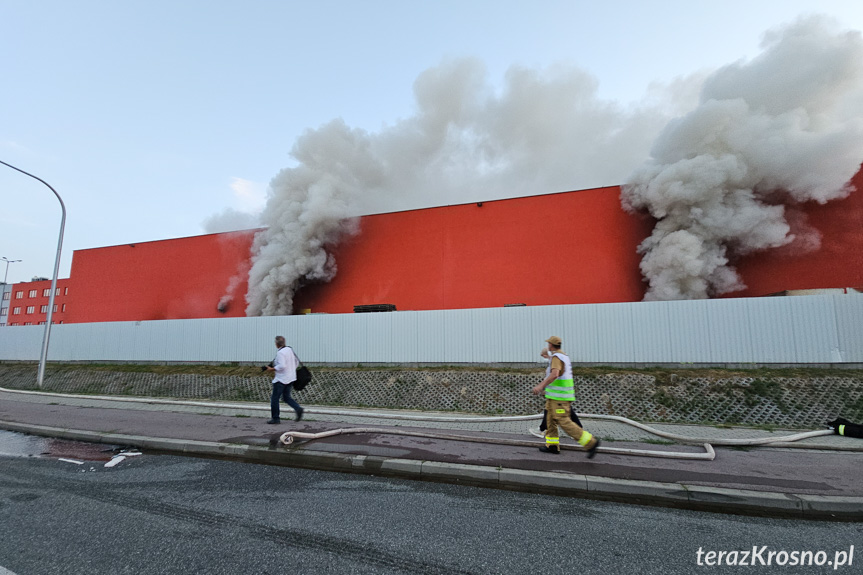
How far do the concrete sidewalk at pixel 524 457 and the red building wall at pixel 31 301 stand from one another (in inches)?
1893

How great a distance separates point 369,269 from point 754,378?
13.6 meters

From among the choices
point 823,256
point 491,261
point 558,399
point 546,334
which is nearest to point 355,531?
point 558,399

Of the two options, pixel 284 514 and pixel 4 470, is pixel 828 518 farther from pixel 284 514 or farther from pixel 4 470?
pixel 4 470

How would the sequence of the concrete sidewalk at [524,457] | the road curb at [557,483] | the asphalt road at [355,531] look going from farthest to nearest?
the concrete sidewalk at [524,457]
the road curb at [557,483]
the asphalt road at [355,531]

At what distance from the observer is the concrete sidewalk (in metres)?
3.92

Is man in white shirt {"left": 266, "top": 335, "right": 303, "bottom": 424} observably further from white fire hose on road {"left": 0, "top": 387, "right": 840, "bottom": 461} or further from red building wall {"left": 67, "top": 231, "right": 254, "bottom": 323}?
red building wall {"left": 67, "top": 231, "right": 254, "bottom": 323}

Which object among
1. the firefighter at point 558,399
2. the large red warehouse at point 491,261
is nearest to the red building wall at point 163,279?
the large red warehouse at point 491,261

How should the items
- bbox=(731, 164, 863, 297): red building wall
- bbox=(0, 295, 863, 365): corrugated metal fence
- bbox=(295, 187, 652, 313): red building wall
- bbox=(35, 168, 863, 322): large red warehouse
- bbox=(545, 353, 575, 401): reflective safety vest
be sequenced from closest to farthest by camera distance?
bbox=(545, 353, 575, 401): reflective safety vest
bbox=(0, 295, 863, 365): corrugated metal fence
bbox=(731, 164, 863, 297): red building wall
bbox=(35, 168, 863, 322): large red warehouse
bbox=(295, 187, 652, 313): red building wall

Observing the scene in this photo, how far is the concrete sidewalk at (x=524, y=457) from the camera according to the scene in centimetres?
392

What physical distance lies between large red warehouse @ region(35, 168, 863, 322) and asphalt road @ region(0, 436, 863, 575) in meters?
11.6

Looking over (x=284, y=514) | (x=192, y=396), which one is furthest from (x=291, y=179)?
(x=284, y=514)

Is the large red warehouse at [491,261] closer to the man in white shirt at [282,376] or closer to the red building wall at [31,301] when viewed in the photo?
the man in white shirt at [282,376]

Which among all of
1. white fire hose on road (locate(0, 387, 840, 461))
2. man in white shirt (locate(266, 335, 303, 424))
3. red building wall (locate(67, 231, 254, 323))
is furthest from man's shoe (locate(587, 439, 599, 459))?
red building wall (locate(67, 231, 254, 323))

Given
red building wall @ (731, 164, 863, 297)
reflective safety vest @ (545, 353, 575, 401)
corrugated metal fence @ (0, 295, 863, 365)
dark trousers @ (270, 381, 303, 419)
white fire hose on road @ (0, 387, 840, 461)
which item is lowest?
white fire hose on road @ (0, 387, 840, 461)
